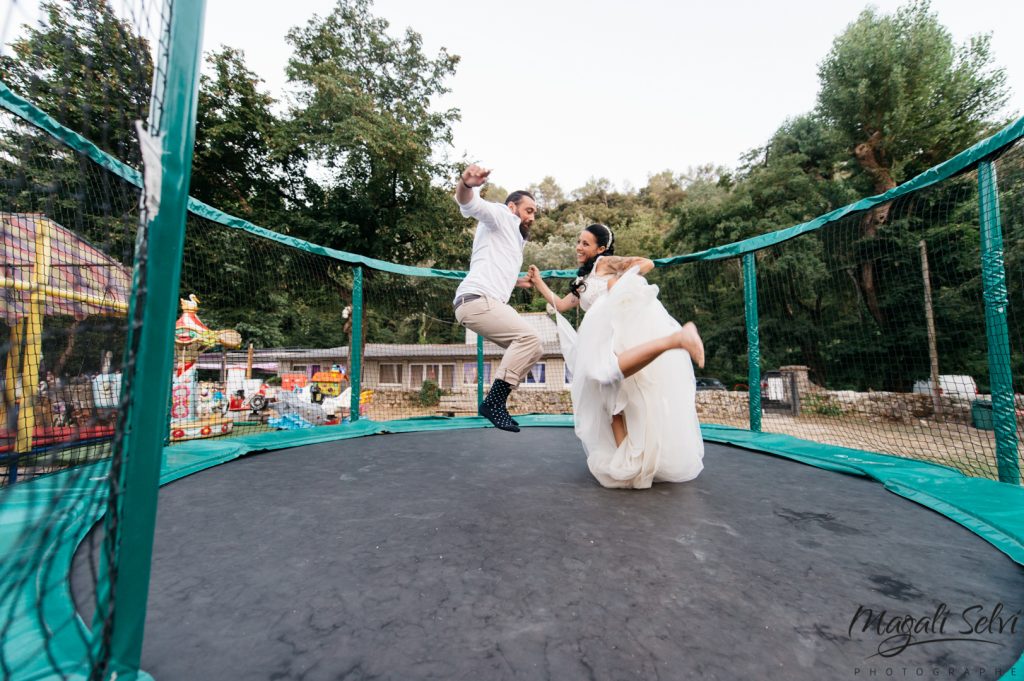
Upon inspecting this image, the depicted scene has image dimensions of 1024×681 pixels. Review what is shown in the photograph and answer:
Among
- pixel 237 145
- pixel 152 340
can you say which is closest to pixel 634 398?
pixel 152 340

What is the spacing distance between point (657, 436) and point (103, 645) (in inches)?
67.2

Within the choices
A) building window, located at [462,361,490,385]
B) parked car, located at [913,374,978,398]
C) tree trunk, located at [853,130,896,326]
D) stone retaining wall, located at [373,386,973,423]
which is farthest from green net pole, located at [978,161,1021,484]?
building window, located at [462,361,490,385]

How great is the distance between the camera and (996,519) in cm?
136

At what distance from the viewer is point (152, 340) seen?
2.16 ft

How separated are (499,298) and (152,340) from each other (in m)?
1.65

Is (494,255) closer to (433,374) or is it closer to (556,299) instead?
(556,299)

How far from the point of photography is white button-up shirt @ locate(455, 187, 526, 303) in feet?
7.02

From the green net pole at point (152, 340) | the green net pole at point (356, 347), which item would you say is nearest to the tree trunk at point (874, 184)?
the green net pole at point (356, 347)

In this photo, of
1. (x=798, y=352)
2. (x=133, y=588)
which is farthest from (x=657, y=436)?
(x=798, y=352)

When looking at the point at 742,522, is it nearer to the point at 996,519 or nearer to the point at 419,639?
the point at 996,519

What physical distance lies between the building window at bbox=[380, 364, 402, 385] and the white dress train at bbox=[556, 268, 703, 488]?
1458 cm

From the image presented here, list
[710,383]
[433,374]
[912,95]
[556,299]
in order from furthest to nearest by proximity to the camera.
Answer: [433,374] < [710,383] < [912,95] < [556,299]

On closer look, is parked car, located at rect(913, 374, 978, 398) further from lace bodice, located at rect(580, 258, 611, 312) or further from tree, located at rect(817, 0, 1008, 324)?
lace bodice, located at rect(580, 258, 611, 312)

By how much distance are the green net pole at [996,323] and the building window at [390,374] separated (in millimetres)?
15253
